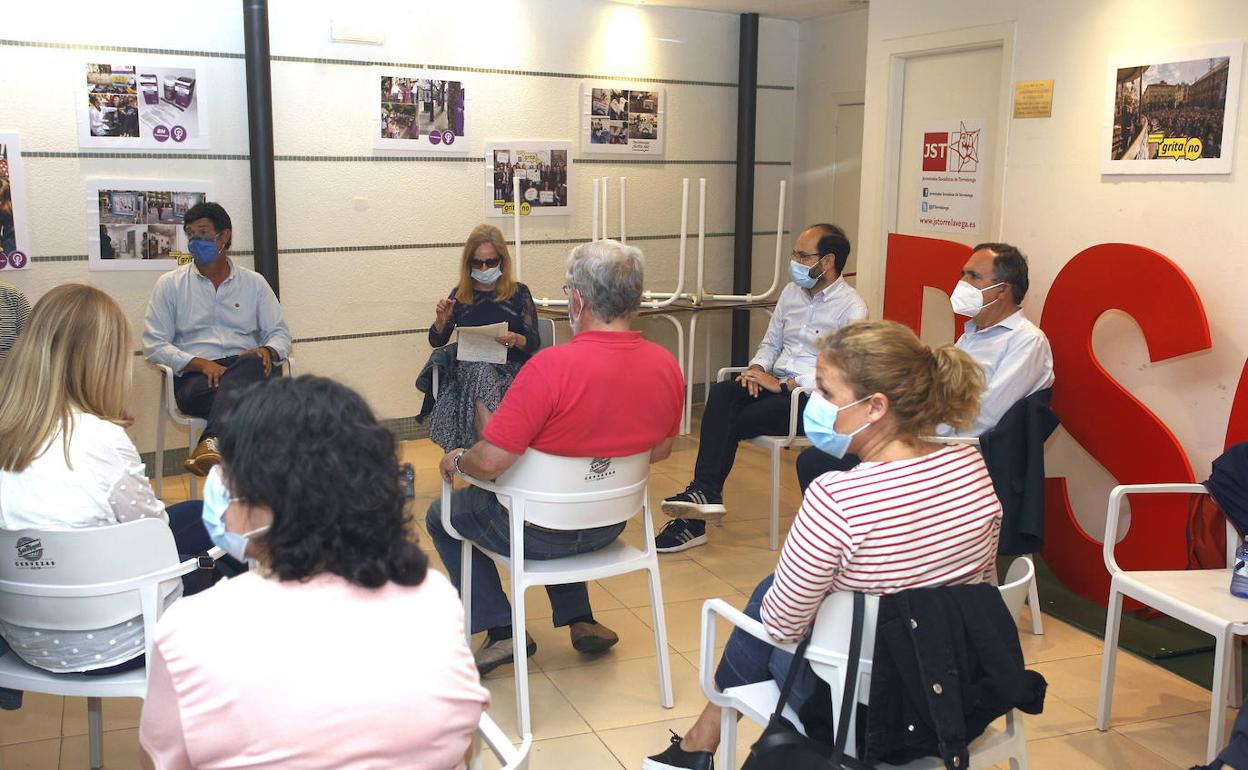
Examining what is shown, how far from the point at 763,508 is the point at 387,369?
2.36 m

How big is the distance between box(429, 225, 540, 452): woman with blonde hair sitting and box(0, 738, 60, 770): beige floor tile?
6.63 ft

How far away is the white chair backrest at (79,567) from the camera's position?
2.38 metres

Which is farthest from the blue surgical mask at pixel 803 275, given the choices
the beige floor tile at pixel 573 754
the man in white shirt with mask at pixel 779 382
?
the beige floor tile at pixel 573 754

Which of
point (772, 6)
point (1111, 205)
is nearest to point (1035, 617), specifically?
point (1111, 205)

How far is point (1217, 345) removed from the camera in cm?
399

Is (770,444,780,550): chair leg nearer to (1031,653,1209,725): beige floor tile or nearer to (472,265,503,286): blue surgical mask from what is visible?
(1031,653,1209,725): beige floor tile

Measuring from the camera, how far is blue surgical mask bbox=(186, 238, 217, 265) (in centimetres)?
490

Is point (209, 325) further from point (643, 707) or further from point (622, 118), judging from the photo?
point (622, 118)

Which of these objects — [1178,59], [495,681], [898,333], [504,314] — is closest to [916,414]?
[898,333]

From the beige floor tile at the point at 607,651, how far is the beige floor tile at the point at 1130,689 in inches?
52.7

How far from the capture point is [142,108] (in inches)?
214

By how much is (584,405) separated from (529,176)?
3.87 metres

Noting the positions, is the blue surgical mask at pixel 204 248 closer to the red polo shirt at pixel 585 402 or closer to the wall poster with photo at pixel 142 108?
the wall poster with photo at pixel 142 108

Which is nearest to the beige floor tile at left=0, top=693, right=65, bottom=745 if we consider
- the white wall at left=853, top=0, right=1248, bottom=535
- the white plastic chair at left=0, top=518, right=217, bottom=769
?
the white plastic chair at left=0, top=518, right=217, bottom=769
